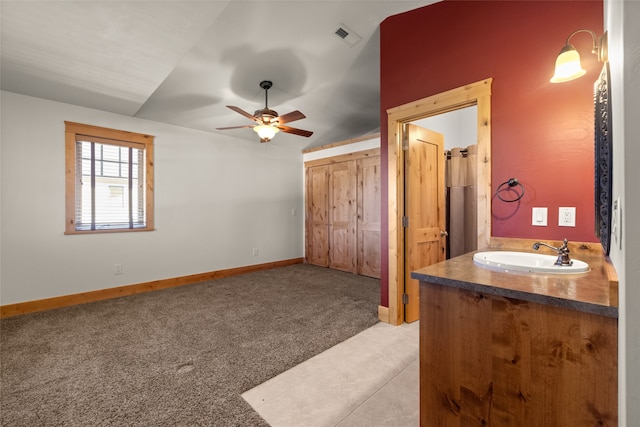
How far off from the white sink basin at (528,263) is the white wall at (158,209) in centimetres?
415

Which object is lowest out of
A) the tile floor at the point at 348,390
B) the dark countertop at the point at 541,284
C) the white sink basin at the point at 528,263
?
the tile floor at the point at 348,390

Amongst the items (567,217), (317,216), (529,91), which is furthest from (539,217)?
(317,216)

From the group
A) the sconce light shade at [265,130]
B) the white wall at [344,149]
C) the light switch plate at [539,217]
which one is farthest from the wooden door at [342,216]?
the light switch plate at [539,217]

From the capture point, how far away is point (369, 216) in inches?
190

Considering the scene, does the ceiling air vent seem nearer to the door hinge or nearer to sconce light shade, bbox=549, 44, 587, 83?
the door hinge

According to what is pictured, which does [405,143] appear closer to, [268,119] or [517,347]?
[268,119]

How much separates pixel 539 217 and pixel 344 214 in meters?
3.49

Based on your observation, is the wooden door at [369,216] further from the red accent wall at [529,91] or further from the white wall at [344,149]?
the red accent wall at [529,91]

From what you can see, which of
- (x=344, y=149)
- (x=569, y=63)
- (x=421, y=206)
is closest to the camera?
(x=569, y=63)

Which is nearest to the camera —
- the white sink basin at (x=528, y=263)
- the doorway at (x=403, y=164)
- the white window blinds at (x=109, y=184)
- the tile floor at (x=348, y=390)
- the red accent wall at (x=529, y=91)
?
the white sink basin at (x=528, y=263)

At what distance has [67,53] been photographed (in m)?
2.40

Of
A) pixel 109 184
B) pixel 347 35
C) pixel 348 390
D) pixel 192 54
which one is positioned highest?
pixel 347 35

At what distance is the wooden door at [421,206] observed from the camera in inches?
109

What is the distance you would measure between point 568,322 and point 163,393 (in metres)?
2.15
